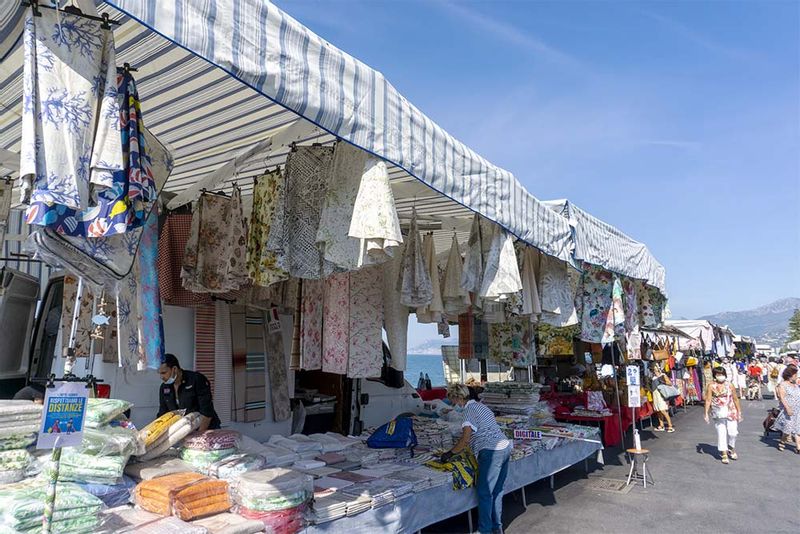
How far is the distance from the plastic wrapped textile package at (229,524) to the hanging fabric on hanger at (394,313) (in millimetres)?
1887

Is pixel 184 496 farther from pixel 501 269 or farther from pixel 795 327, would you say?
pixel 795 327

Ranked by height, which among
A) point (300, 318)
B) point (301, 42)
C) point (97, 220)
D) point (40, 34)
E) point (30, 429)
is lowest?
point (30, 429)

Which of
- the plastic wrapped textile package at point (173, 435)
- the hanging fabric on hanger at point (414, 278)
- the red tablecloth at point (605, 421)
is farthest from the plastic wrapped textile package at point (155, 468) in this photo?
the red tablecloth at point (605, 421)

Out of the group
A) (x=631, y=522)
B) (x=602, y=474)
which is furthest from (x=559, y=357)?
(x=631, y=522)

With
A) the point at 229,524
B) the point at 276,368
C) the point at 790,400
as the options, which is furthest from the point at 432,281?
the point at 790,400

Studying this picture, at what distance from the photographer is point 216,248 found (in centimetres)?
479

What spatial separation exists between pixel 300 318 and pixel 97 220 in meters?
3.23

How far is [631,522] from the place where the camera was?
592cm

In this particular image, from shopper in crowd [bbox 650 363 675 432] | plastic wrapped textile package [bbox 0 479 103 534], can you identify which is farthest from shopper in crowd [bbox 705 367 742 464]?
plastic wrapped textile package [bbox 0 479 103 534]

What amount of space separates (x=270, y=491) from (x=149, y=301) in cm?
146

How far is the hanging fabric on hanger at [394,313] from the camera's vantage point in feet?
16.2

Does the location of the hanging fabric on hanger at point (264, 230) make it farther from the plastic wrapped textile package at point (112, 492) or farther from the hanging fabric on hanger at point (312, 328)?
the plastic wrapped textile package at point (112, 492)

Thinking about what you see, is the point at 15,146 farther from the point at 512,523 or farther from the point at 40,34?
the point at 512,523

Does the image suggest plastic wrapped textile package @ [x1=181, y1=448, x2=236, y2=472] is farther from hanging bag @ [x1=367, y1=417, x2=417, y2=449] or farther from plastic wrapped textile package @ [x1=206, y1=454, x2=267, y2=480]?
hanging bag @ [x1=367, y1=417, x2=417, y2=449]
